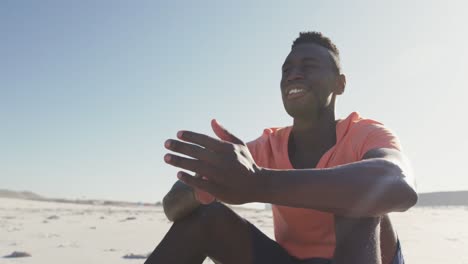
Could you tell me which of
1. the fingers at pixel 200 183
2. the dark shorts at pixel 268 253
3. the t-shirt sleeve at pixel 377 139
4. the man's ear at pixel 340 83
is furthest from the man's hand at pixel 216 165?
the man's ear at pixel 340 83

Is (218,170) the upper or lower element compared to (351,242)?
upper

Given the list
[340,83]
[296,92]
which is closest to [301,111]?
[296,92]

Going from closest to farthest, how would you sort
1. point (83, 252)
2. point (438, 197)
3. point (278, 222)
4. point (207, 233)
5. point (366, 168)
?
point (366, 168)
point (207, 233)
point (278, 222)
point (83, 252)
point (438, 197)

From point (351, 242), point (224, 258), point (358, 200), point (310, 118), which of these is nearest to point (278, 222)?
point (224, 258)

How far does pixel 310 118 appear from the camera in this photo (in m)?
2.28

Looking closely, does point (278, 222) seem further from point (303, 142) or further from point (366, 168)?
point (366, 168)

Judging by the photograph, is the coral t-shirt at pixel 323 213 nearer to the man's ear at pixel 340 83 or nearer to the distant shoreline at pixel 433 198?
the man's ear at pixel 340 83

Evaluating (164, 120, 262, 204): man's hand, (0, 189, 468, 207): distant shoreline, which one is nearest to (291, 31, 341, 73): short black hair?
(164, 120, 262, 204): man's hand

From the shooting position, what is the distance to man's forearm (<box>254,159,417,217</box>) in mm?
1271

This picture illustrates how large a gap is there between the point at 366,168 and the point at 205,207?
2.85 ft

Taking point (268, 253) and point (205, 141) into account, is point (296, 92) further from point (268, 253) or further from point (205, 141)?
point (205, 141)

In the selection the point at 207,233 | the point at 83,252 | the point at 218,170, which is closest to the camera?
the point at 218,170

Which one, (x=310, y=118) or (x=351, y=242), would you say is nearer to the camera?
(x=351, y=242)

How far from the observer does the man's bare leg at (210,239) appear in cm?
196
